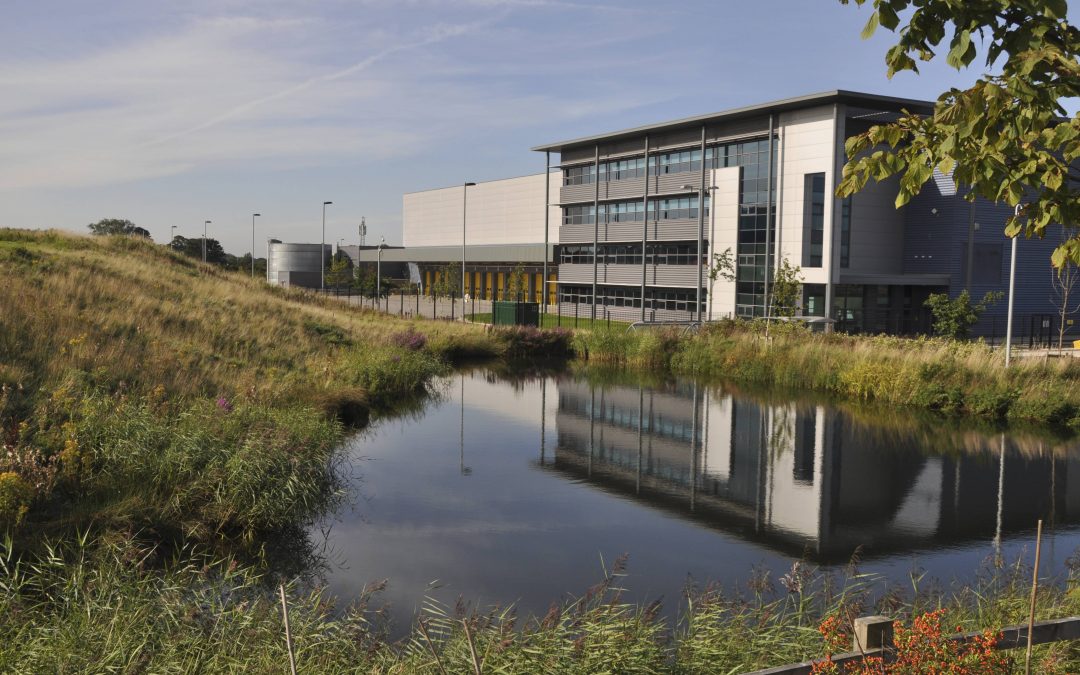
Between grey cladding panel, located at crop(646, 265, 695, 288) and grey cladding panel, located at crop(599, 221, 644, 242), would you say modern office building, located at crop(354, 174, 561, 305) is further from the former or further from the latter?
grey cladding panel, located at crop(646, 265, 695, 288)

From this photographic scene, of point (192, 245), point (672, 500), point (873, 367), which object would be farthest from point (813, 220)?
point (192, 245)

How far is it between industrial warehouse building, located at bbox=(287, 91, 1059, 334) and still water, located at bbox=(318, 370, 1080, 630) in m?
19.7

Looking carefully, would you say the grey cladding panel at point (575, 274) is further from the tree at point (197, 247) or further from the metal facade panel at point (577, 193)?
the tree at point (197, 247)

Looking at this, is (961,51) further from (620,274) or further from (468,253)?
(468,253)

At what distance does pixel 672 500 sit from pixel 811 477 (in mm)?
3150

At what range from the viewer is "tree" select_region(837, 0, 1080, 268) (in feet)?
16.0

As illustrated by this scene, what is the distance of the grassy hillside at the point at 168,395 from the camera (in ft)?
35.6

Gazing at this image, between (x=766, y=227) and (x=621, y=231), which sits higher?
(x=621, y=231)

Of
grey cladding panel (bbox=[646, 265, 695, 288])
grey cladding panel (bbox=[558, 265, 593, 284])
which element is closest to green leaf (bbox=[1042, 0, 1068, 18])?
grey cladding panel (bbox=[646, 265, 695, 288])

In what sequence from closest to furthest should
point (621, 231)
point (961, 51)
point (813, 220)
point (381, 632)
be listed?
point (961, 51) < point (381, 632) < point (813, 220) < point (621, 231)

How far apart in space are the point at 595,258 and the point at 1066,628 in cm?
4927

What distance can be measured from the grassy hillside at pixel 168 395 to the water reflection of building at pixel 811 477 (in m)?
5.14

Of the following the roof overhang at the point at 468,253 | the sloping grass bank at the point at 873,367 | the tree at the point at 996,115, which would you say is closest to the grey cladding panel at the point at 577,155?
the roof overhang at the point at 468,253

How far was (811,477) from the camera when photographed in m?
15.7
